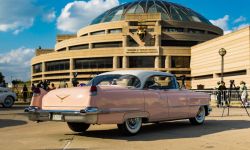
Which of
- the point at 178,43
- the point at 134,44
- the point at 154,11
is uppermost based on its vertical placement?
the point at 154,11

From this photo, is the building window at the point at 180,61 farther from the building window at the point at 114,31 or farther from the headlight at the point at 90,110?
the headlight at the point at 90,110

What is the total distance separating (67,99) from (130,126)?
1545 millimetres

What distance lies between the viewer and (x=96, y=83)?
33.0 feet

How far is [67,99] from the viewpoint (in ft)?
29.2

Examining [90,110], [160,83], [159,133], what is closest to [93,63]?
[160,83]

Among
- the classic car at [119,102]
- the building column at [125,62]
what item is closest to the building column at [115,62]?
the building column at [125,62]

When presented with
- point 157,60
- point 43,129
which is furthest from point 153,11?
point 43,129

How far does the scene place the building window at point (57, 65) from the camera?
7988cm

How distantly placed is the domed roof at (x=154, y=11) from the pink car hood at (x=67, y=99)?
71605mm

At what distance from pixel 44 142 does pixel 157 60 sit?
63988mm

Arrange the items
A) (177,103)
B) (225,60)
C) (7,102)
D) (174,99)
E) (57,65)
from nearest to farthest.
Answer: (174,99) < (177,103) < (7,102) < (225,60) < (57,65)

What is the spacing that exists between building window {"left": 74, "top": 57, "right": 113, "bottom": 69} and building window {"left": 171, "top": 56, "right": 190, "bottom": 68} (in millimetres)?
11163

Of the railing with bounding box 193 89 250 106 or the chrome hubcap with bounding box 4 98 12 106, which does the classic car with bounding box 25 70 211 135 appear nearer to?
the railing with bounding box 193 89 250 106

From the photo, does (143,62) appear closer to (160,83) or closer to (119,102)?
(160,83)
